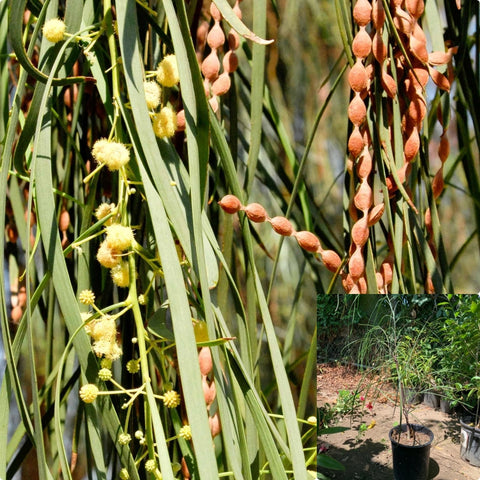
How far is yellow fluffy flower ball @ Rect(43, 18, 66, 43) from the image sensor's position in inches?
12.2

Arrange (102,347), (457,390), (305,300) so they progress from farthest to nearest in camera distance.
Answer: (305,300) < (457,390) < (102,347)

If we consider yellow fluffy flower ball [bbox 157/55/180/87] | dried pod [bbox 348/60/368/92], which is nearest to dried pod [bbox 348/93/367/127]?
dried pod [bbox 348/60/368/92]

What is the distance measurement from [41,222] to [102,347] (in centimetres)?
7

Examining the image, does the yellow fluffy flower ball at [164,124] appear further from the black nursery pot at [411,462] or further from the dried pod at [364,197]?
the black nursery pot at [411,462]

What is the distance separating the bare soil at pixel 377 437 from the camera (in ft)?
1.30

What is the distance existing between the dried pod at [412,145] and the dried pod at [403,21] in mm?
58

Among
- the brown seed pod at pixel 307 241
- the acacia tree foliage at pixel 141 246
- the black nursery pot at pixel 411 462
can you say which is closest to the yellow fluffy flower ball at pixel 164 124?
the acacia tree foliage at pixel 141 246

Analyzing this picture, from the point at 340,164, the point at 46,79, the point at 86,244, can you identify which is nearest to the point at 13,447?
the point at 86,244

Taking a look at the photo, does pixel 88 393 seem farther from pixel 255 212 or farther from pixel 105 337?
pixel 255 212

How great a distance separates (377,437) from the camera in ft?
1.32

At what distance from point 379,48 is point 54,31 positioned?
0.18 metres

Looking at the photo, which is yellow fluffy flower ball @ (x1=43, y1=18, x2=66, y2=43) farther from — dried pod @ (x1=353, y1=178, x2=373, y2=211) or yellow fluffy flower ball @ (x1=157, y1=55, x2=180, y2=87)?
dried pod @ (x1=353, y1=178, x2=373, y2=211)

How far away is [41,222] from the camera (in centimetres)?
30

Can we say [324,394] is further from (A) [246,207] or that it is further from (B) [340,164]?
(B) [340,164]
